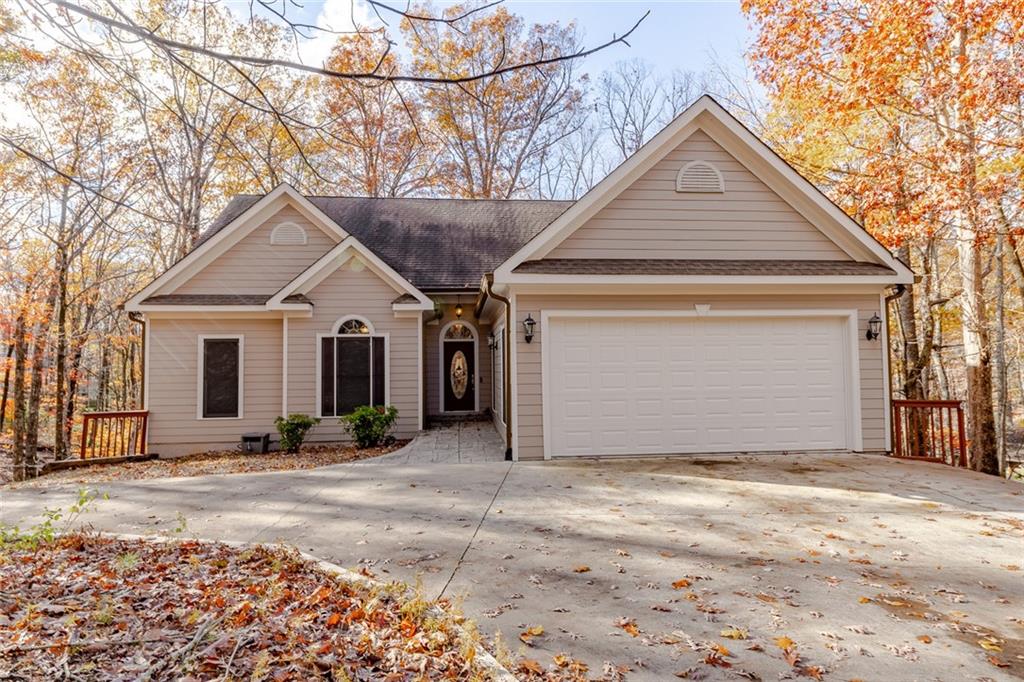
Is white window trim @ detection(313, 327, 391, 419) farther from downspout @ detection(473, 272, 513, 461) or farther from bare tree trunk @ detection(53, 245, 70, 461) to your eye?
bare tree trunk @ detection(53, 245, 70, 461)

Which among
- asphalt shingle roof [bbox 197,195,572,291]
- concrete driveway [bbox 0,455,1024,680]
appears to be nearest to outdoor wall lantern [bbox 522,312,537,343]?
concrete driveway [bbox 0,455,1024,680]

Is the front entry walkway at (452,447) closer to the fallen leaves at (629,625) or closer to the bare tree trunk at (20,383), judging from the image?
the fallen leaves at (629,625)

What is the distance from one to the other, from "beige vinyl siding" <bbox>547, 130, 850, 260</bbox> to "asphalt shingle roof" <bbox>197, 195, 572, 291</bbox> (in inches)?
207

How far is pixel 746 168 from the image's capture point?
29.0 feet

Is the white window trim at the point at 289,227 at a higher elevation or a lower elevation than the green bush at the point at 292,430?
higher

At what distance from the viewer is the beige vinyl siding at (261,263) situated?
1138 cm

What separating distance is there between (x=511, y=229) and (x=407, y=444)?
7.39 m

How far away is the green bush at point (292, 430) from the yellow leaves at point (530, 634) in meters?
8.28

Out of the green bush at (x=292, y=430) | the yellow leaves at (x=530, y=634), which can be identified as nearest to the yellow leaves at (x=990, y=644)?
the yellow leaves at (x=530, y=634)

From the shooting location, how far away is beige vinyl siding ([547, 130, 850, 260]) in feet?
28.5

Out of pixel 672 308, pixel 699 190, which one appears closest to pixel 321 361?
pixel 672 308

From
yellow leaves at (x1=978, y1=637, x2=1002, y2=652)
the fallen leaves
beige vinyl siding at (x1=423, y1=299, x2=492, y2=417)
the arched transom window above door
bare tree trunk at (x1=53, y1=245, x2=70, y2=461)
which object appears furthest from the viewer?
bare tree trunk at (x1=53, y1=245, x2=70, y2=461)

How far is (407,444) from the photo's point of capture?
1020cm

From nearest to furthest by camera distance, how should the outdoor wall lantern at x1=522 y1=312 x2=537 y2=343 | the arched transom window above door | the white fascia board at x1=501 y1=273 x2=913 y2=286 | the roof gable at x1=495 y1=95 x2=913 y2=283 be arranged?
the white fascia board at x1=501 y1=273 x2=913 y2=286, the outdoor wall lantern at x1=522 y1=312 x2=537 y2=343, the roof gable at x1=495 y1=95 x2=913 y2=283, the arched transom window above door
